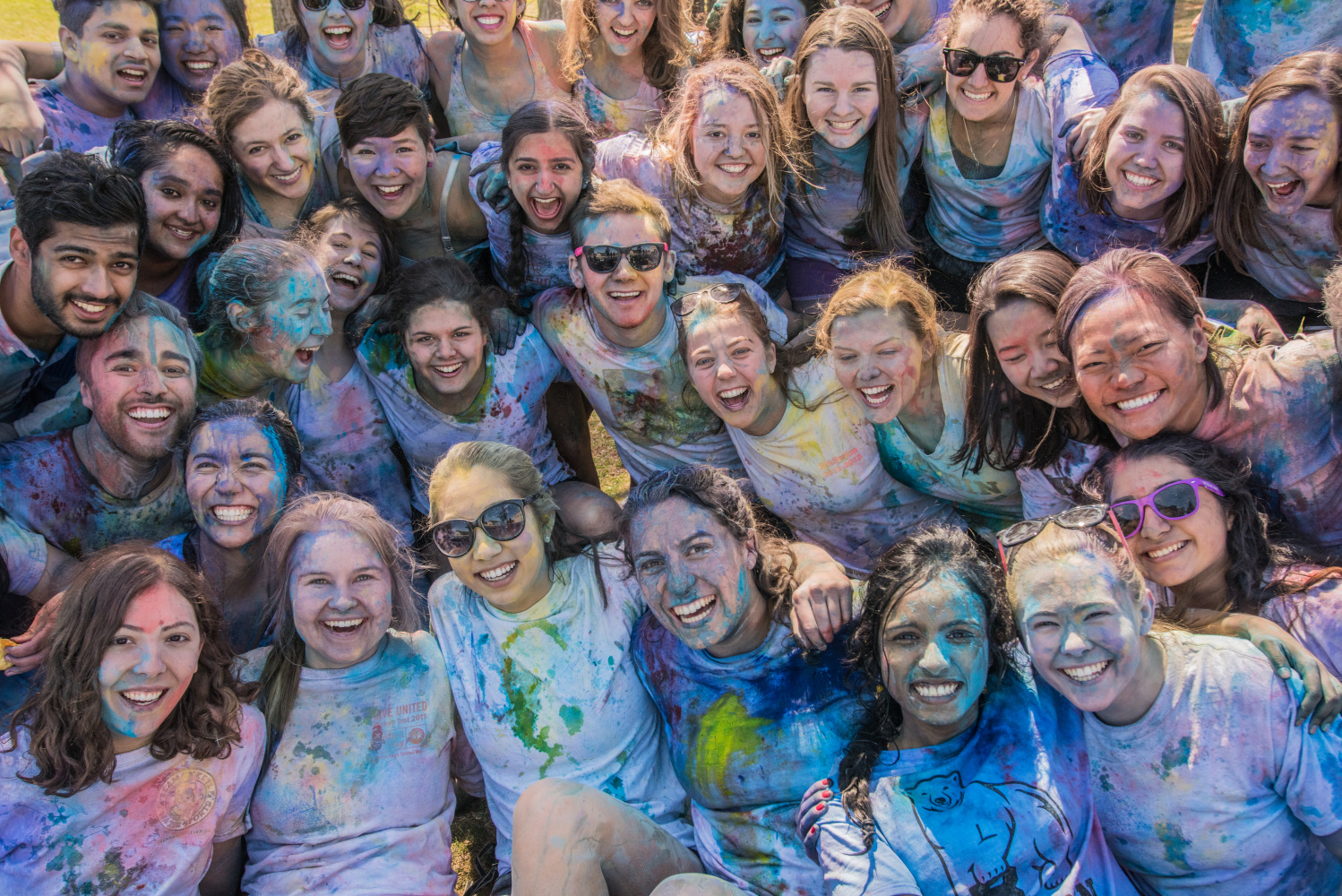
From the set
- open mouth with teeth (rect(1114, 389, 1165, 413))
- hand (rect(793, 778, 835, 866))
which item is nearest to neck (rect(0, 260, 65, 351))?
hand (rect(793, 778, 835, 866))

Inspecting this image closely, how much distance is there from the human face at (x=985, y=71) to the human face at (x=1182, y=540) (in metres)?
2.10

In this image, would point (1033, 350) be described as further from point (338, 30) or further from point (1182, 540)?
point (338, 30)

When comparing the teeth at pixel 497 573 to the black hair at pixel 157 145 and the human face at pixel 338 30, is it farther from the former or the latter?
the human face at pixel 338 30

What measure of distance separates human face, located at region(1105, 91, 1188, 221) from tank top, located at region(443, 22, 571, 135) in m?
3.04

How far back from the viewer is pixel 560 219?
16.5 ft

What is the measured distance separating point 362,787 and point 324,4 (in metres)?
4.04

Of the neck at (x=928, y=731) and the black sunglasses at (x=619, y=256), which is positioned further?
the black sunglasses at (x=619, y=256)

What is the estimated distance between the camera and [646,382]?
494 cm

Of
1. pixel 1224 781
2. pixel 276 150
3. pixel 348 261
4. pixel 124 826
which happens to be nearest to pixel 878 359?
pixel 1224 781

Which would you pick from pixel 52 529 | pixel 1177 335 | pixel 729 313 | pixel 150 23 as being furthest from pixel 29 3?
pixel 1177 335

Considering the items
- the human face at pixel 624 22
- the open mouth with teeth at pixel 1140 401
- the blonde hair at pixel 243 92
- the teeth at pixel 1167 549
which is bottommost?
the teeth at pixel 1167 549

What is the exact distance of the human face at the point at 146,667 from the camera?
3.52m

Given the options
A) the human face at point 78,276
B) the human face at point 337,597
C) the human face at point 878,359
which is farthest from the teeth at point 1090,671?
the human face at point 78,276

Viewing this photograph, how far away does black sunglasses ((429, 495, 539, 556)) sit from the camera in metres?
3.89
